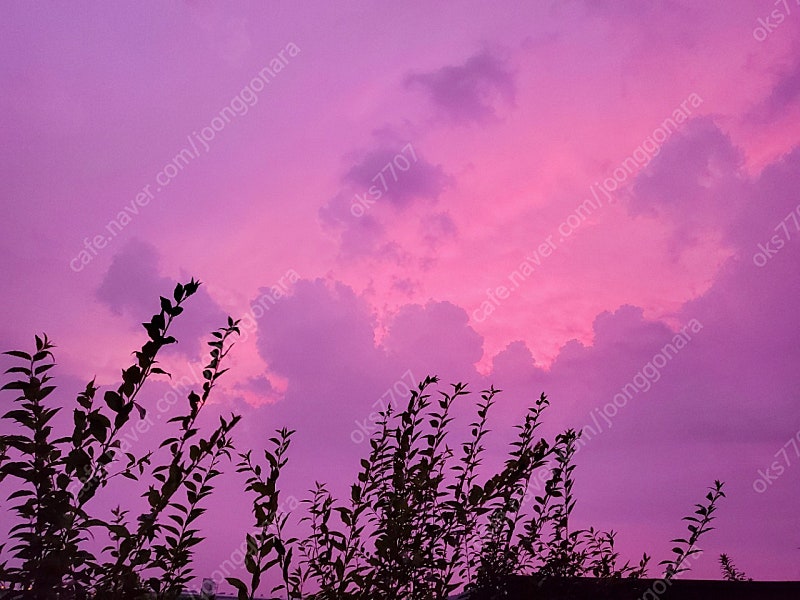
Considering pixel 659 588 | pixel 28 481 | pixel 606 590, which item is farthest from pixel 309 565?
pixel 659 588

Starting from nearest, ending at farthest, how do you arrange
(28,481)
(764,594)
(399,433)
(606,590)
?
(28,481) → (399,433) → (606,590) → (764,594)

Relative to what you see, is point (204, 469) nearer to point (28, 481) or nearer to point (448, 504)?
point (28, 481)

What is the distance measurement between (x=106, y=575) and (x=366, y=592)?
7.18 feet

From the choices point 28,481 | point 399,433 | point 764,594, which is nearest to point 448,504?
point 399,433

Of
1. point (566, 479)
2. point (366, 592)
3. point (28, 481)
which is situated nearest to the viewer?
point (28, 481)

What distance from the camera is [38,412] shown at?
4.23 metres

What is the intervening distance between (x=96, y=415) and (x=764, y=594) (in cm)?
961

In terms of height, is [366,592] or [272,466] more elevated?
[272,466]

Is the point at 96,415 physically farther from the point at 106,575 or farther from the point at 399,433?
the point at 399,433

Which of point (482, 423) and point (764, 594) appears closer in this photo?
point (482, 423)

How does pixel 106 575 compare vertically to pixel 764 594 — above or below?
below

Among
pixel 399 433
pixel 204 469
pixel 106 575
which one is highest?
pixel 399 433

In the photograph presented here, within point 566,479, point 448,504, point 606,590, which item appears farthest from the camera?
point 606,590

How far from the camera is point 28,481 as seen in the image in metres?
4.06
